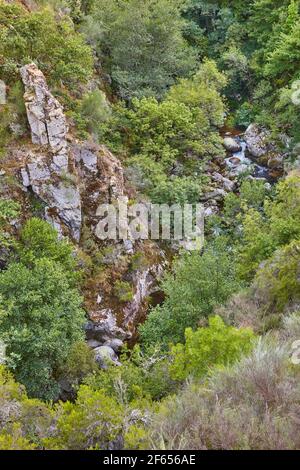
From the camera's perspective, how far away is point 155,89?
2248cm

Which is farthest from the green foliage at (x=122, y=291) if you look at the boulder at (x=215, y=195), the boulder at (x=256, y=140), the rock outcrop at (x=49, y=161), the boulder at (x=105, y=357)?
the boulder at (x=256, y=140)

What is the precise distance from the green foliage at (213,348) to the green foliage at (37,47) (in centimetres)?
1108

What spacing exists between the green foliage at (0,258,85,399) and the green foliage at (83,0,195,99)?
41.4 ft

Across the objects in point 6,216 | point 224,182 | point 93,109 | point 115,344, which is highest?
point 93,109

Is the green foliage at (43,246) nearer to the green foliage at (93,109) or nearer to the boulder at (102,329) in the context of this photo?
the boulder at (102,329)

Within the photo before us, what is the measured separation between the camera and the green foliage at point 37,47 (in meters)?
15.6

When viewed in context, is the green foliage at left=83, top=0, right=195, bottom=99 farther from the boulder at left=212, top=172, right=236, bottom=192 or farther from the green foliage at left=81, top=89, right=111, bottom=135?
the boulder at left=212, top=172, right=236, bottom=192

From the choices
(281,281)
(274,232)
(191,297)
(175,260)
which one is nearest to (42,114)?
(175,260)

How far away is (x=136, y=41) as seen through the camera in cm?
2167

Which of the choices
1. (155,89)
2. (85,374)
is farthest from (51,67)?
(85,374)

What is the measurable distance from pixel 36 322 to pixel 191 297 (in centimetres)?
430

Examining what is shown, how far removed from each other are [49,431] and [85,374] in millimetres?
5411

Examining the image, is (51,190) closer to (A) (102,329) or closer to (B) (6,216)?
(B) (6,216)
